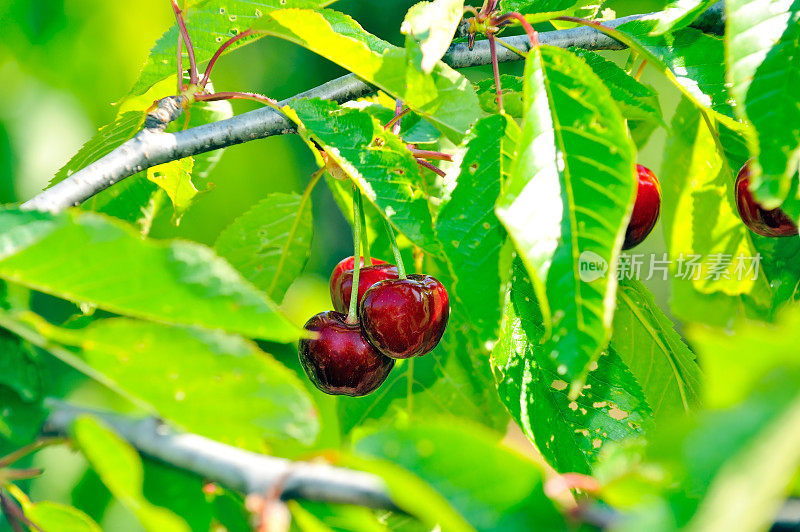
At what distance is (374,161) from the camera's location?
560 millimetres

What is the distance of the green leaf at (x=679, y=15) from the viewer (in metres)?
0.59

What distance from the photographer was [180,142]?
2.09 feet

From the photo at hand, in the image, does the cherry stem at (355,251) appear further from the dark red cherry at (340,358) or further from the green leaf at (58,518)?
the green leaf at (58,518)

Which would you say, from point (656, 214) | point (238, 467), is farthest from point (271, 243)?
point (238, 467)

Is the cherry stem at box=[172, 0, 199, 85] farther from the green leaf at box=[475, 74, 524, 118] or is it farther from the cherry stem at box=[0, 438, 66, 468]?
the cherry stem at box=[0, 438, 66, 468]

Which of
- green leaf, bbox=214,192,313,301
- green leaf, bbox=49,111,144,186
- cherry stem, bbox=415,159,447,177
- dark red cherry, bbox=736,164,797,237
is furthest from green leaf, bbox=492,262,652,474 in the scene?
green leaf, bbox=49,111,144,186

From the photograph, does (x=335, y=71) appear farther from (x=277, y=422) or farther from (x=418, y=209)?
(x=277, y=422)

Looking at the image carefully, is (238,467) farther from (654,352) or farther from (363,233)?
(654,352)

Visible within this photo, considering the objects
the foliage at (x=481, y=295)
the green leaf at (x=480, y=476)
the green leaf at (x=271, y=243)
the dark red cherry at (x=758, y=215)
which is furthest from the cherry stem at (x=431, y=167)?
the green leaf at (x=480, y=476)

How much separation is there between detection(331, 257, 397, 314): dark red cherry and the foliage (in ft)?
0.20

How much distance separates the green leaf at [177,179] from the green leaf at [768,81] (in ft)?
1.80

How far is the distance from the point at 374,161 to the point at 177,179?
31cm

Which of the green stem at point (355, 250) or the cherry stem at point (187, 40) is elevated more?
the cherry stem at point (187, 40)

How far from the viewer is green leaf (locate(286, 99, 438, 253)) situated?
1.78 feet
